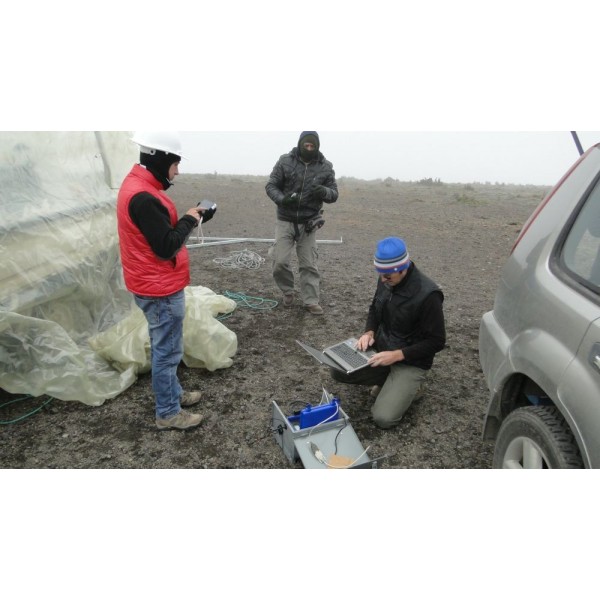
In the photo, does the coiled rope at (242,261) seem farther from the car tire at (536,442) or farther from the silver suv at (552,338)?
the car tire at (536,442)

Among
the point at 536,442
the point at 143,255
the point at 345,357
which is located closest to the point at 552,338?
the point at 536,442

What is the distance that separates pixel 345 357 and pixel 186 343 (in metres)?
1.34

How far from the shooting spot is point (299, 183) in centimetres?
492

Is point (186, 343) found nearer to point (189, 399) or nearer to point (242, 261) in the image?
point (189, 399)

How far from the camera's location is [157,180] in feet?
9.18

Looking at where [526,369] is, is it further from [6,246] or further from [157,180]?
[6,246]

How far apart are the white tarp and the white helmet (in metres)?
1.42

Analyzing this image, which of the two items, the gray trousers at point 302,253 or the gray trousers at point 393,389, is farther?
the gray trousers at point 302,253

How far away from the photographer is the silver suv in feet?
5.53

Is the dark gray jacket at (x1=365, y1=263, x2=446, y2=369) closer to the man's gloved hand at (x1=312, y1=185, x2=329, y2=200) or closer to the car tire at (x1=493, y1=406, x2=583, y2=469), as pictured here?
the car tire at (x1=493, y1=406, x2=583, y2=469)

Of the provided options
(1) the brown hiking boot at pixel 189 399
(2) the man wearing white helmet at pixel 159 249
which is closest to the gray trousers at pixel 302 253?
(1) the brown hiking boot at pixel 189 399

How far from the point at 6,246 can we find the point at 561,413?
3.53 m

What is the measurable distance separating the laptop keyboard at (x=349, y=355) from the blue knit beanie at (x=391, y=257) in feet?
2.23

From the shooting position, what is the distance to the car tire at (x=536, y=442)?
5.82 ft
